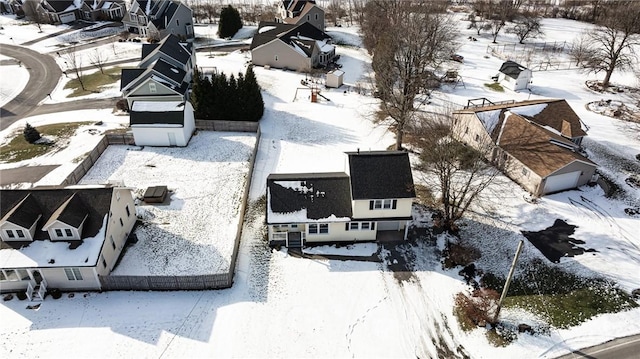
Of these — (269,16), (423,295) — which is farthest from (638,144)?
(269,16)

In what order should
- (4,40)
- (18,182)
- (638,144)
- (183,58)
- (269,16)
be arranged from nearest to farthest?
(18,182), (638,144), (183,58), (4,40), (269,16)

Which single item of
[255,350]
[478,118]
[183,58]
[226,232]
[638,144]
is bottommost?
[255,350]

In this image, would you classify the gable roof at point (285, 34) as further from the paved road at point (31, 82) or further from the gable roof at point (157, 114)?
the paved road at point (31, 82)

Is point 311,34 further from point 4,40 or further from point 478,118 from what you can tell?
point 4,40

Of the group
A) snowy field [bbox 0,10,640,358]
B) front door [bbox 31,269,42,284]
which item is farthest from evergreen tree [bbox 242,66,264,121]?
front door [bbox 31,269,42,284]

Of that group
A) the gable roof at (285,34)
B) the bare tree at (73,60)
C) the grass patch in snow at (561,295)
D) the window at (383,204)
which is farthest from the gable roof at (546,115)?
the bare tree at (73,60)

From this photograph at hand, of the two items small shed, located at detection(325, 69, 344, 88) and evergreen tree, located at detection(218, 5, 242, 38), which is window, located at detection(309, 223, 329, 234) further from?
evergreen tree, located at detection(218, 5, 242, 38)
